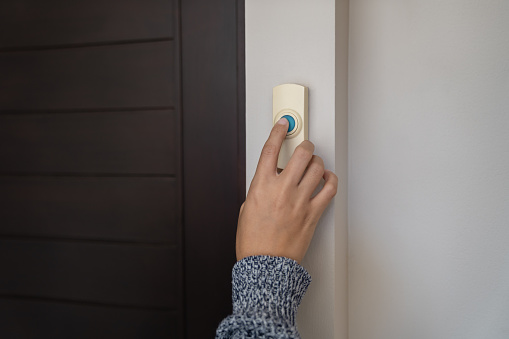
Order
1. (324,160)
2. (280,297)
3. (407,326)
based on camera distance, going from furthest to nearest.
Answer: (407,326)
(324,160)
(280,297)

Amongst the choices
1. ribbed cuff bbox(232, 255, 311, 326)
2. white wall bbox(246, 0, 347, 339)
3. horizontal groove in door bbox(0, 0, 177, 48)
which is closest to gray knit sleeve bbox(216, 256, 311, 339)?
ribbed cuff bbox(232, 255, 311, 326)

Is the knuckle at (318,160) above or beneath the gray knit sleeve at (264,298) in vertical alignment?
above

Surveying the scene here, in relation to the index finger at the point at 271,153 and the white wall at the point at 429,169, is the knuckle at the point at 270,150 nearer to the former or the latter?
the index finger at the point at 271,153

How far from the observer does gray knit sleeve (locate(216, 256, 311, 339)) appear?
23.4 inches

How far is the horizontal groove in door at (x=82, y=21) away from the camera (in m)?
0.99

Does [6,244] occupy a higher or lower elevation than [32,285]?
higher

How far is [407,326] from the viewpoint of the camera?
938mm

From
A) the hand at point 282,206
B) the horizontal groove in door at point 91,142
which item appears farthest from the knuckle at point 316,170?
the horizontal groove in door at point 91,142

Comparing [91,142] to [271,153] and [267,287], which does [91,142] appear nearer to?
[271,153]

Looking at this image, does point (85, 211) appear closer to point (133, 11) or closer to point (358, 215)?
point (133, 11)

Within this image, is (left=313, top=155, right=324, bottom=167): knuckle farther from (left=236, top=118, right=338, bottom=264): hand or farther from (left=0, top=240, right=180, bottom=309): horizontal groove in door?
(left=0, top=240, right=180, bottom=309): horizontal groove in door

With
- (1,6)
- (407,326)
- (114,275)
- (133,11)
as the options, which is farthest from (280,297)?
(1,6)

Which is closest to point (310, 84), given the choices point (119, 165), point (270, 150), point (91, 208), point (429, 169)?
point (270, 150)

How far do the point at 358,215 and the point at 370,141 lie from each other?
0.56 ft
